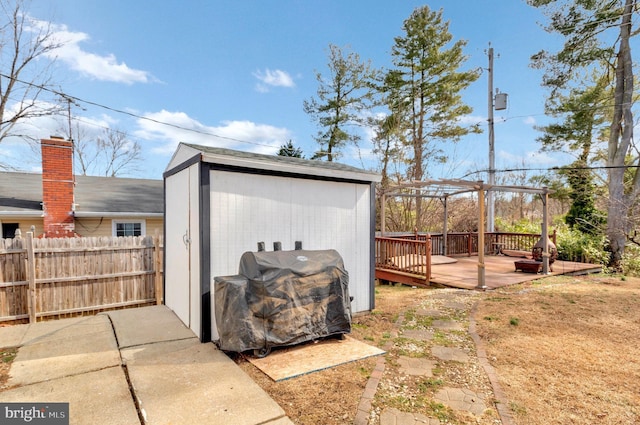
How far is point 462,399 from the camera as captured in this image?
260 centimetres

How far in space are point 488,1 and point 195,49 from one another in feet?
39.1

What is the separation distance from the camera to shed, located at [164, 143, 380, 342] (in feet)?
12.7

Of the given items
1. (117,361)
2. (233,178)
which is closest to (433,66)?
(233,178)

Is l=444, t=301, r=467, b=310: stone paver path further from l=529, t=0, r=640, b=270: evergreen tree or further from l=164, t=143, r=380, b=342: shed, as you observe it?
l=529, t=0, r=640, b=270: evergreen tree

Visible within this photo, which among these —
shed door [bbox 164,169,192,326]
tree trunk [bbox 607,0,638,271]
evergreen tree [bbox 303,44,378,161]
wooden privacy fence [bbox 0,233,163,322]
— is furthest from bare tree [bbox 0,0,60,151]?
tree trunk [bbox 607,0,638,271]

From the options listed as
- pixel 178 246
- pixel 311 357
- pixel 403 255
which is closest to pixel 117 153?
pixel 178 246

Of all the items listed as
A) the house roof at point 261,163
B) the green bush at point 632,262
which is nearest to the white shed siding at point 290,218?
the house roof at point 261,163

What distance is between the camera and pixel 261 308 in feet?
11.0

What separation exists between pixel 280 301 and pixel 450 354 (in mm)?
2084

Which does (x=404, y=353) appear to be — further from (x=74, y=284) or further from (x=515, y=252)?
(x=515, y=252)

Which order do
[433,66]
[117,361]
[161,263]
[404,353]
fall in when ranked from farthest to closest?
[433,66]
[161,263]
[404,353]
[117,361]

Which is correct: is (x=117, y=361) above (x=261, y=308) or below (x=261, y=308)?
below

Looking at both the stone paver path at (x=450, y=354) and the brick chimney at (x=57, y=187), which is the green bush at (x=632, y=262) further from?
the brick chimney at (x=57, y=187)

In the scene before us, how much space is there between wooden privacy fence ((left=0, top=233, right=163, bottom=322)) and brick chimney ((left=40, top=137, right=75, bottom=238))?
3.93m
